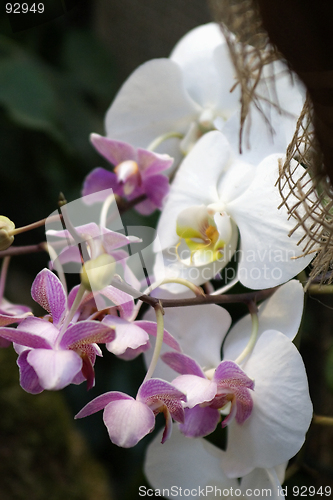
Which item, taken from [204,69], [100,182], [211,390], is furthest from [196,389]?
[204,69]

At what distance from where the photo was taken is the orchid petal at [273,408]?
0.97 ft

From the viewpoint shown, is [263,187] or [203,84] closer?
[263,187]

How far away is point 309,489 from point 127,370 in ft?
1.30

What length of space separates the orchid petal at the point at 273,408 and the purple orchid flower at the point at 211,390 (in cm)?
1

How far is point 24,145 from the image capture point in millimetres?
789

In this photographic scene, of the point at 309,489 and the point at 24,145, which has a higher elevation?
the point at 24,145

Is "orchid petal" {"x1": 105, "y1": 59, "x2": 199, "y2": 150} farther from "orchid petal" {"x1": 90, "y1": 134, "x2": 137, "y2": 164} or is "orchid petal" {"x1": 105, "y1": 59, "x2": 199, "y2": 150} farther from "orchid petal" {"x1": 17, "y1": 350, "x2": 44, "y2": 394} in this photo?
"orchid petal" {"x1": 17, "y1": 350, "x2": 44, "y2": 394}

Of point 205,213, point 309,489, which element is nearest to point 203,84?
point 205,213

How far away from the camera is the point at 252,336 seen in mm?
321

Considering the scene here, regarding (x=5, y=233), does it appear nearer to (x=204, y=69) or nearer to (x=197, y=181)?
(x=197, y=181)

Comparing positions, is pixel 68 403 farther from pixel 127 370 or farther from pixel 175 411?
pixel 175 411

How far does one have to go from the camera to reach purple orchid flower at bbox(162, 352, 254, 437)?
28 cm

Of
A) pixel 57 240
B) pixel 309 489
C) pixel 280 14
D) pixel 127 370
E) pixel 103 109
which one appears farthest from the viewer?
pixel 103 109

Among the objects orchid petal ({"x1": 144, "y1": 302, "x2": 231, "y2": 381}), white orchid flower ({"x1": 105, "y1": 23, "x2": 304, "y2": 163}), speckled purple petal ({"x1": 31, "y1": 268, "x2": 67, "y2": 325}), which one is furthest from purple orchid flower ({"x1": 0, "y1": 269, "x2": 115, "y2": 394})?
white orchid flower ({"x1": 105, "y1": 23, "x2": 304, "y2": 163})
